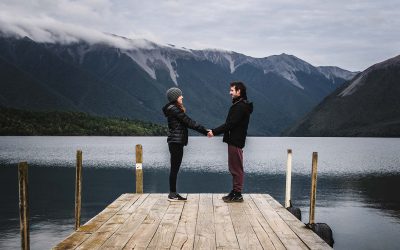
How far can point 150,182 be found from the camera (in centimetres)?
5722

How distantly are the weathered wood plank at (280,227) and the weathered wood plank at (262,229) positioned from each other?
11 cm

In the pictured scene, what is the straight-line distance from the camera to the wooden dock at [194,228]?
9594mm

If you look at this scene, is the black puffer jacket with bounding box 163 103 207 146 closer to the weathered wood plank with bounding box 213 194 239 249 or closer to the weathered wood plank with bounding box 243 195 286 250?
the weathered wood plank with bounding box 213 194 239 249

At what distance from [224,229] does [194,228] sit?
70 cm

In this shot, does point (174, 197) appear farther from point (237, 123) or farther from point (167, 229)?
point (167, 229)

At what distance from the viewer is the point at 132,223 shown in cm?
1170

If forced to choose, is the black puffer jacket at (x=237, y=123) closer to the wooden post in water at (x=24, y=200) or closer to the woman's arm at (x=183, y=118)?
the woman's arm at (x=183, y=118)

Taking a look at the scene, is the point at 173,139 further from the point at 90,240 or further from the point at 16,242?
the point at 16,242

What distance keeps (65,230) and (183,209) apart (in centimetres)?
1517

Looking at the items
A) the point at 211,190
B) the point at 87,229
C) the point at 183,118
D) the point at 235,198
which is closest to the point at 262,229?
the point at 87,229

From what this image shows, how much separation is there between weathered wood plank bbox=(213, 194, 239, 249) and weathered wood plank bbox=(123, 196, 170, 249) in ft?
4.68

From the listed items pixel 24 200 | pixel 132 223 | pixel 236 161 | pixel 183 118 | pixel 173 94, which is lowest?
pixel 132 223

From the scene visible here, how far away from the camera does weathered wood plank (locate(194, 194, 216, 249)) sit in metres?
9.62

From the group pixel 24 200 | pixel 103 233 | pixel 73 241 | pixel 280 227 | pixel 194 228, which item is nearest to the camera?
pixel 73 241
